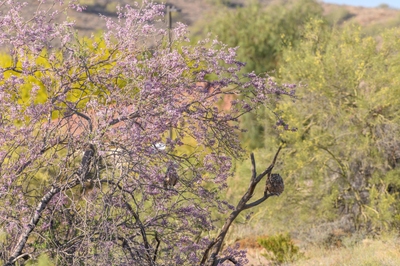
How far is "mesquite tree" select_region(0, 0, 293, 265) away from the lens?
19.4ft

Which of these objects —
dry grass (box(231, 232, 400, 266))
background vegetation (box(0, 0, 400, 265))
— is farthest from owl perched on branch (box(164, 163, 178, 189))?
background vegetation (box(0, 0, 400, 265))

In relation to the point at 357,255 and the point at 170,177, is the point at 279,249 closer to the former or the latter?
the point at 357,255

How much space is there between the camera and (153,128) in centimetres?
606

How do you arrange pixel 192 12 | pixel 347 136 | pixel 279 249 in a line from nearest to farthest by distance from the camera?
1. pixel 279 249
2. pixel 347 136
3. pixel 192 12

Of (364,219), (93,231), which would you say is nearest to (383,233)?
(364,219)

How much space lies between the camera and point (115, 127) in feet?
19.9

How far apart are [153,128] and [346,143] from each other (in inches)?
345

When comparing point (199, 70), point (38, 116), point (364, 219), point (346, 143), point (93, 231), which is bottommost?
point (364, 219)

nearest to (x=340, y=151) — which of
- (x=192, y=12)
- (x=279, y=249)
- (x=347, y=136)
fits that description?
(x=347, y=136)

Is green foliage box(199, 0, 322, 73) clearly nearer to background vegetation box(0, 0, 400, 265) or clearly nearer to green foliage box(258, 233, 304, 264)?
background vegetation box(0, 0, 400, 265)

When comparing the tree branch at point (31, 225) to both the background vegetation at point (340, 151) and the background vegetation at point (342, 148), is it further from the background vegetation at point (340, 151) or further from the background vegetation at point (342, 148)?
the background vegetation at point (342, 148)

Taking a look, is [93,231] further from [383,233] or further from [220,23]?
[220,23]

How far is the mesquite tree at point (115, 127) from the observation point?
19.4 ft

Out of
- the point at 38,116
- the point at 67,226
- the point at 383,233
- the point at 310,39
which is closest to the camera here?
the point at 38,116
